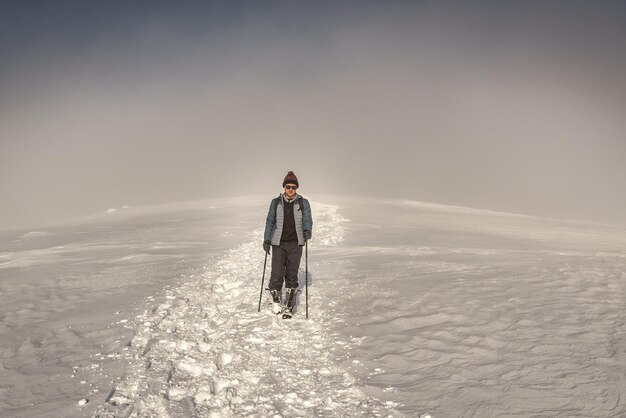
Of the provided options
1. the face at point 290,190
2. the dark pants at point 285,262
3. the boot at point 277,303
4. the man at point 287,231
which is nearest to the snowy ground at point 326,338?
the boot at point 277,303

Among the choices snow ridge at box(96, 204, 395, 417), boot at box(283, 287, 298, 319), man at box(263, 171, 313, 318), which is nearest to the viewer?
snow ridge at box(96, 204, 395, 417)

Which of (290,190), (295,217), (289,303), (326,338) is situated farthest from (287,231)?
(326,338)

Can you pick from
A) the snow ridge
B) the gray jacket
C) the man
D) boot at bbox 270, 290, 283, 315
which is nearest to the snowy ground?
the snow ridge

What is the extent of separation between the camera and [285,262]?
26.4ft

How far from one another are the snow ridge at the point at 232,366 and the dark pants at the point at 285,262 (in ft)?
2.09

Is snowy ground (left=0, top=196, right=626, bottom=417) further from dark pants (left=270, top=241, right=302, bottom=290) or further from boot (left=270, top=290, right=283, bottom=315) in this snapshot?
dark pants (left=270, top=241, right=302, bottom=290)

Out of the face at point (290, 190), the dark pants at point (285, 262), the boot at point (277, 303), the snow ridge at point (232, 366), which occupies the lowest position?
the snow ridge at point (232, 366)

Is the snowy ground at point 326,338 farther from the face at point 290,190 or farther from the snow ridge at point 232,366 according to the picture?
the face at point 290,190

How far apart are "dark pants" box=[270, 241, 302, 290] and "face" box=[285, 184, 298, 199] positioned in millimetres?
966

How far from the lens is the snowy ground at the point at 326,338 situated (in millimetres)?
4562

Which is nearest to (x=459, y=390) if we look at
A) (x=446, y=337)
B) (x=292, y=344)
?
(x=446, y=337)

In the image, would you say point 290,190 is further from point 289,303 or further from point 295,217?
point 289,303

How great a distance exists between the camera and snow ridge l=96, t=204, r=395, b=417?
4477 mm

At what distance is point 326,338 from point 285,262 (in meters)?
2.00
